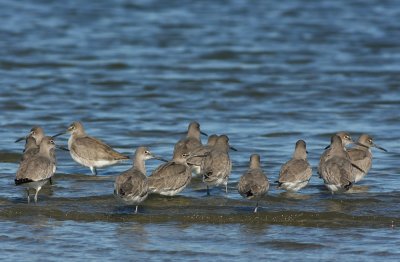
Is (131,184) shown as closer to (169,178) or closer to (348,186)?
(169,178)

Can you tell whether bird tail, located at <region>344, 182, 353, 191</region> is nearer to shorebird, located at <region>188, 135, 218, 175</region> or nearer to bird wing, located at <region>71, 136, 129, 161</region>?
shorebird, located at <region>188, 135, 218, 175</region>

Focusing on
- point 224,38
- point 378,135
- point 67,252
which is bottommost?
point 67,252

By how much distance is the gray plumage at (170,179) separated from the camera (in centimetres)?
1223

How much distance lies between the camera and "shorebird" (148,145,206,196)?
40.1ft

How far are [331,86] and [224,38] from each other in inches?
346

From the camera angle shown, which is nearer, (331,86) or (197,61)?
(331,86)

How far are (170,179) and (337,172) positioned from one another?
205 cm

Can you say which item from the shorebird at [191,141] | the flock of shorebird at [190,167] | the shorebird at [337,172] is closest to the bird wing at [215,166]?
the flock of shorebird at [190,167]

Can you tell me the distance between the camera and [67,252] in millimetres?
10016

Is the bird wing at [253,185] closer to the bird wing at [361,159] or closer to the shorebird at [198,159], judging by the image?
the shorebird at [198,159]

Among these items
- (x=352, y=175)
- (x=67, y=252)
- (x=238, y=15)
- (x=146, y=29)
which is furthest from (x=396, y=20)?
(x=67, y=252)

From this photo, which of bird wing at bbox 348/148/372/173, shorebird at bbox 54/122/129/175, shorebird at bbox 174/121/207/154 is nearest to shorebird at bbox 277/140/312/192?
bird wing at bbox 348/148/372/173

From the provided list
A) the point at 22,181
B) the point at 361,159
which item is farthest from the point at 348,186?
the point at 22,181

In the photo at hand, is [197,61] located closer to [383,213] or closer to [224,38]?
[224,38]
